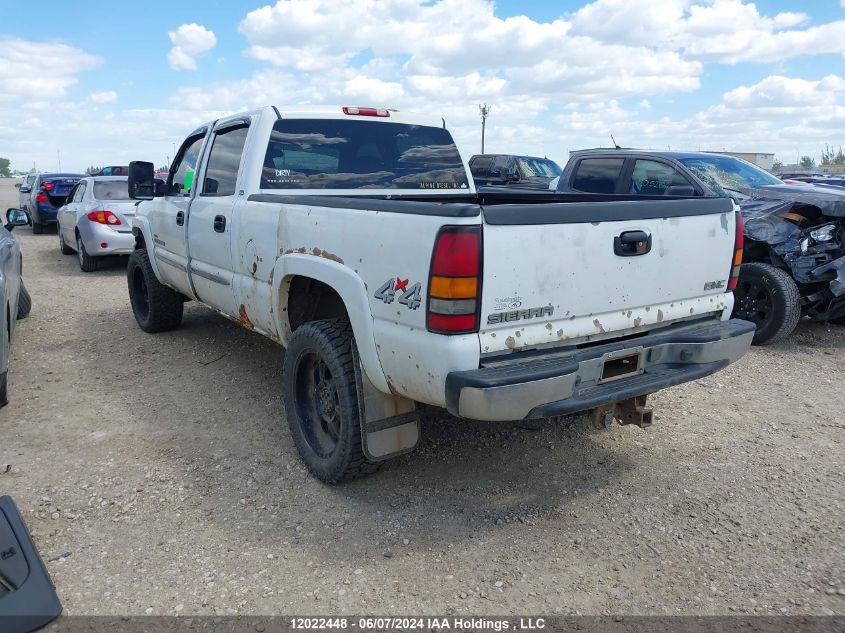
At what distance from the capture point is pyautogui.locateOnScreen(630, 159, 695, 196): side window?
23.0 feet

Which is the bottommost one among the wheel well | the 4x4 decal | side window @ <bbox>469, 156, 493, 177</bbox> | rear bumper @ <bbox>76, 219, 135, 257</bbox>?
rear bumper @ <bbox>76, 219, 135, 257</bbox>

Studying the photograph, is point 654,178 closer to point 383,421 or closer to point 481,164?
point 383,421

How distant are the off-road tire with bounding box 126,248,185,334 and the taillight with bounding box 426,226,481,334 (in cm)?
439

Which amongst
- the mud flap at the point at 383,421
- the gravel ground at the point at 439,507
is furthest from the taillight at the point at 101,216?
the mud flap at the point at 383,421

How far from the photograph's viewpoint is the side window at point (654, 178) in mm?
7012

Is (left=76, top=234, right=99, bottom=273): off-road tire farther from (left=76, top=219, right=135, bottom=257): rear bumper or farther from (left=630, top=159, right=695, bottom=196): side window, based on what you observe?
(left=630, top=159, right=695, bottom=196): side window

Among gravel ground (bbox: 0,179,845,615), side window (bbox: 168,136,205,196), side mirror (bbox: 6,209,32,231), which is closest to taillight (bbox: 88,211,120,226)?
side mirror (bbox: 6,209,32,231)

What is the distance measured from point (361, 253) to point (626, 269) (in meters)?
1.23

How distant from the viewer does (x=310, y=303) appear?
390 centimetres

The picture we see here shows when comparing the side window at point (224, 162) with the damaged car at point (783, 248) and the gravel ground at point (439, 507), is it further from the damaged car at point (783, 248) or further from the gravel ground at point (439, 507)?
the damaged car at point (783, 248)

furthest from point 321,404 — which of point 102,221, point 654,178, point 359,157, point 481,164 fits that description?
point 481,164

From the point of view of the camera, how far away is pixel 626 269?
305 centimetres

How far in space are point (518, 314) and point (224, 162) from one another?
2815 mm

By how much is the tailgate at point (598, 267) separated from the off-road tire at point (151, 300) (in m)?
4.51
